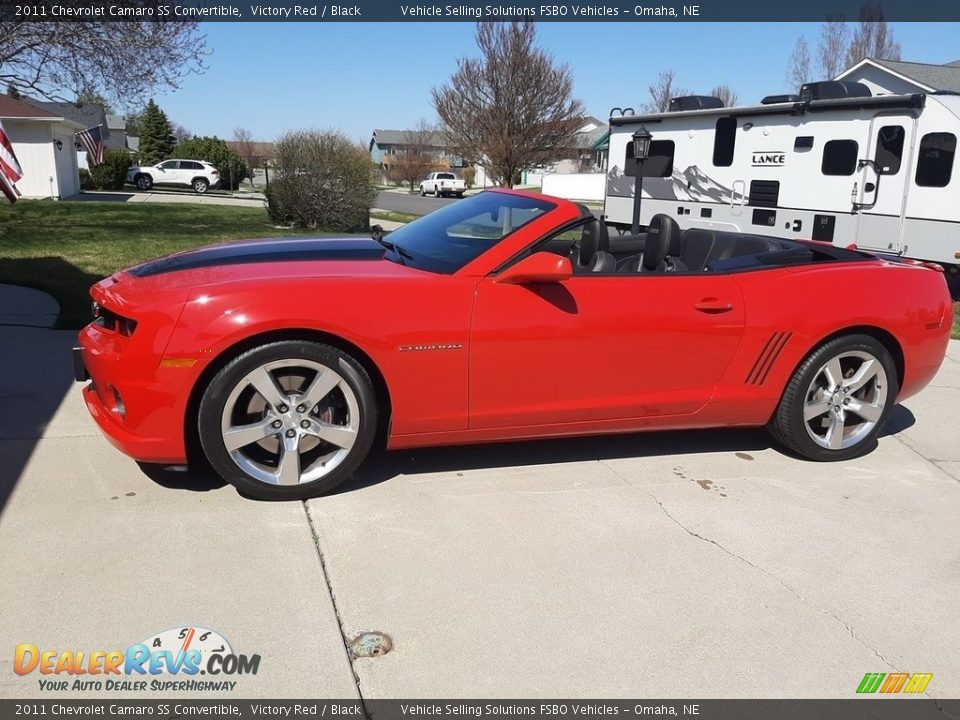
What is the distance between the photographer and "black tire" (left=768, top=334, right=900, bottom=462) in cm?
451

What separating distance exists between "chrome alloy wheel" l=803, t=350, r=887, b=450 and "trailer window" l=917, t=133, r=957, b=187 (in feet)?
24.1

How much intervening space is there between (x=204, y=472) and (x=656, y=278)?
2541 millimetres

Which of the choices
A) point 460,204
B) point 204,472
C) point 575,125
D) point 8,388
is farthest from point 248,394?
point 575,125

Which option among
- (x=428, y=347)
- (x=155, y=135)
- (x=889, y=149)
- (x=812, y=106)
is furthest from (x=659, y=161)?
(x=155, y=135)

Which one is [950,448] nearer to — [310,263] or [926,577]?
[926,577]

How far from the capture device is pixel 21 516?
11.7ft

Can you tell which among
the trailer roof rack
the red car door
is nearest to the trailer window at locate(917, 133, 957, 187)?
the trailer roof rack

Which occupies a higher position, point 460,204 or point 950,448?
point 460,204

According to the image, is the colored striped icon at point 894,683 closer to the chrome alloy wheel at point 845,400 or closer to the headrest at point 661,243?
the chrome alloy wheel at point 845,400

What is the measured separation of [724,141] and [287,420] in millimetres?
11744

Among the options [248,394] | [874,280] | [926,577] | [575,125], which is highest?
[575,125]

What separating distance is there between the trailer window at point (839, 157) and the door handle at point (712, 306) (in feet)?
28.0
